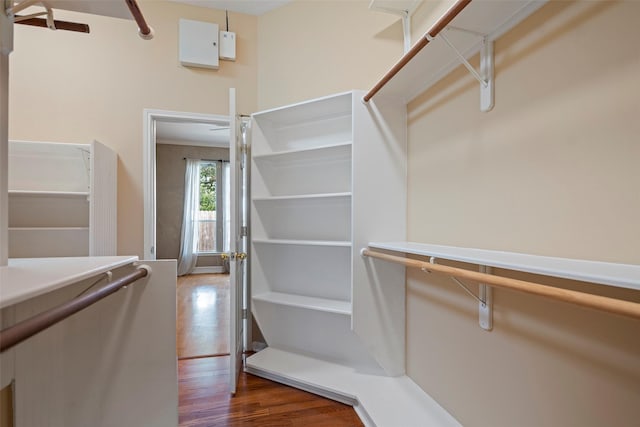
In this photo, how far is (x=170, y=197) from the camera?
6.41 meters

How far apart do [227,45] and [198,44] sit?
9.3 inches

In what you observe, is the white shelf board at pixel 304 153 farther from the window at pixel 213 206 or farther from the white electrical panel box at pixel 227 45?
the window at pixel 213 206

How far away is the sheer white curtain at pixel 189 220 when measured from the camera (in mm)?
6395

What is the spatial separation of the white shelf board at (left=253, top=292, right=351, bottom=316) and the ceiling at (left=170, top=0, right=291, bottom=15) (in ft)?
7.99

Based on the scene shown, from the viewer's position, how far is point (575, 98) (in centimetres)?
96

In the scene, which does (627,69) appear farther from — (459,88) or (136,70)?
(136,70)

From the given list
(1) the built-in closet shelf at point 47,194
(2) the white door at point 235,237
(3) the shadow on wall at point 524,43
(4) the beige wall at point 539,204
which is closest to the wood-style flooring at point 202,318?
(2) the white door at point 235,237

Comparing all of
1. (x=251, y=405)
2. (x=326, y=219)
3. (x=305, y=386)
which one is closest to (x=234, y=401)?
(x=251, y=405)

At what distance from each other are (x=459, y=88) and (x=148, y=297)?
1817 millimetres

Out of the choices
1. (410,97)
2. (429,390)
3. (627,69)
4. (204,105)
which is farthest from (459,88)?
(204,105)

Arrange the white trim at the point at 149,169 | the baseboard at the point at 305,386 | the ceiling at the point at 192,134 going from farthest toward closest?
1. the ceiling at the point at 192,134
2. the white trim at the point at 149,169
3. the baseboard at the point at 305,386

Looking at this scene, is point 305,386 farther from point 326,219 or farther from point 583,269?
point 583,269

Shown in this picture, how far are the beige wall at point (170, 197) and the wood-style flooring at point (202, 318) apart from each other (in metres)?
0.95

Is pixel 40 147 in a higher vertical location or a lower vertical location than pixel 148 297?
higher
